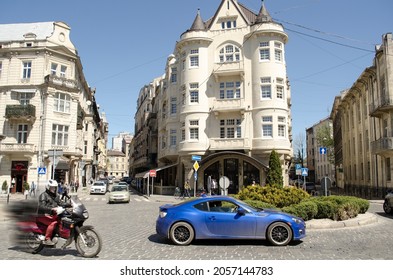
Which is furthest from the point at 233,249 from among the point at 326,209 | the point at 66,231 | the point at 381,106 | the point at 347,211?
the point at 381,106

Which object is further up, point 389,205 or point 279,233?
point 389,205

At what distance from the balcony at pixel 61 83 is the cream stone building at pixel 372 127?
3130 cm

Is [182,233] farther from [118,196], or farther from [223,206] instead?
[118,196]

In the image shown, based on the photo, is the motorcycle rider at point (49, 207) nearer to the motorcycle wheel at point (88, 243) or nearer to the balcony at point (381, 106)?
the motorcycle wheel at point (88, 243)

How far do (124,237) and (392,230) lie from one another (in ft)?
30.4

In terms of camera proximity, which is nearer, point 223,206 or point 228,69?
point 223,206

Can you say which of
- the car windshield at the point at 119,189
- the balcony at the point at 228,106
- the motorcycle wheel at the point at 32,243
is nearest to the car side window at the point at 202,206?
the motorcycle wheel at the point at 32,243

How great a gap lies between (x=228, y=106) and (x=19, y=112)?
22.4 m

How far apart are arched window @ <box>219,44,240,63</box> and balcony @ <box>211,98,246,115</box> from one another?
4436 mm

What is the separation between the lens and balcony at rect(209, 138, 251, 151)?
105ft

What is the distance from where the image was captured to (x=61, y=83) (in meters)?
37.8

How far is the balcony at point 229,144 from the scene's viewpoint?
32000 millimetres

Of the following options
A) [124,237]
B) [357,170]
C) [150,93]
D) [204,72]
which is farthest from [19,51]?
[357,170]

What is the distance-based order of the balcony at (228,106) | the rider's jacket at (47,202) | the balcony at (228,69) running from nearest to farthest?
the rider's jacket at (47,202), the balcony at (228,106), the balcony at (228,69)
